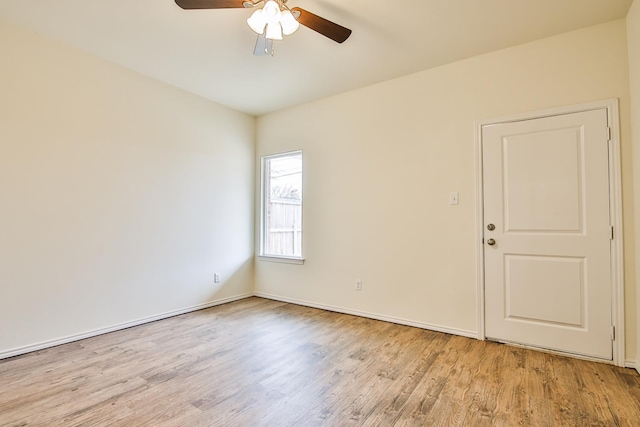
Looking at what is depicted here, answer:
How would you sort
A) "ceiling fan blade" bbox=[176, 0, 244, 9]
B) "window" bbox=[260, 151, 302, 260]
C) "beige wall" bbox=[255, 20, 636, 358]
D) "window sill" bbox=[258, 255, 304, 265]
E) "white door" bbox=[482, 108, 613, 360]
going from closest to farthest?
"ceiling fan blade" bbox=[176, 0, 244, 9], "white door" bbox=[482, 108, 613, 360], "beige wall" bbox=[255, 20, 636, 358], "window sill" bbox=[258, 255, 304, 265], "window" bbox=[260, 151, 302, 260]

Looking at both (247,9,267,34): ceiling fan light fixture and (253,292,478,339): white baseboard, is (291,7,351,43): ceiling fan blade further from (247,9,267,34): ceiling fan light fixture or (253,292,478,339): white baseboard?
(253,292,478,339): white baseboard

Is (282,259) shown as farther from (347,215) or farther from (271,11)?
(271,11)

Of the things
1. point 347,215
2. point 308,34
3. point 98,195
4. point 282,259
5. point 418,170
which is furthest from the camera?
point 282,259

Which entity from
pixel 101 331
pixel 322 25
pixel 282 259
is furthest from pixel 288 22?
pixel 101 331

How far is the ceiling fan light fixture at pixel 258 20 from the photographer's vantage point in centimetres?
194

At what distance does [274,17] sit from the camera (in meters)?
1.94

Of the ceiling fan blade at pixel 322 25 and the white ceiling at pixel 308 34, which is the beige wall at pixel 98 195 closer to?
the white ceiling at pixel 308 34

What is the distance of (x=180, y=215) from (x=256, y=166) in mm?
1373

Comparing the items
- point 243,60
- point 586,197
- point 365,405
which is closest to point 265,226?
point 243,60

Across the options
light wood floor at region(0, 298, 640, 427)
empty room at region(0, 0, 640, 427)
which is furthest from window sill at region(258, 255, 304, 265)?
light wood floor at region(0, 298, 640, 427)

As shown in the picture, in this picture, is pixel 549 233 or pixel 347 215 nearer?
pixel 549 233

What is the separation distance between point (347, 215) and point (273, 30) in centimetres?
214

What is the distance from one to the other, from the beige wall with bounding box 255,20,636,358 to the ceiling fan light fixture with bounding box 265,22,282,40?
1.69 m

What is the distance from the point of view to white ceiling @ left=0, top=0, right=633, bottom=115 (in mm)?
2256
